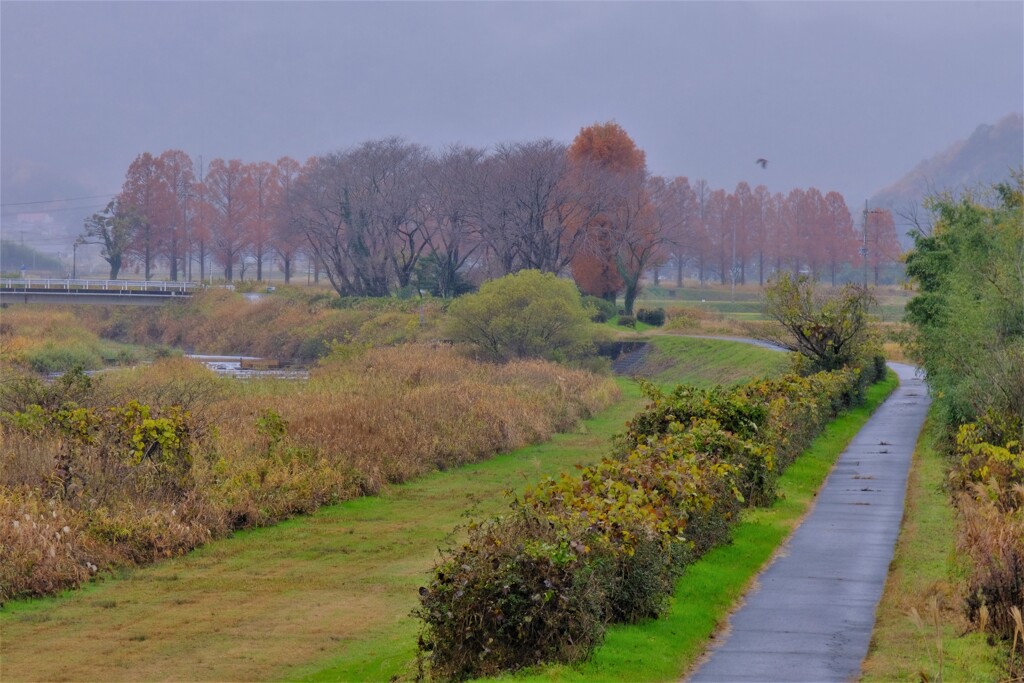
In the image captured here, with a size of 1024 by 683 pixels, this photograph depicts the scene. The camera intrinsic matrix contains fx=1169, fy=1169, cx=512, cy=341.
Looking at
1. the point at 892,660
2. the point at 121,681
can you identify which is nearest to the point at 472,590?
the point at 892,660

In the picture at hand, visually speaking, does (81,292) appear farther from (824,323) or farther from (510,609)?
(510,609)

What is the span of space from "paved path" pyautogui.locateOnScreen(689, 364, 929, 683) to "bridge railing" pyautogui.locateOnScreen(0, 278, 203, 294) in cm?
6776

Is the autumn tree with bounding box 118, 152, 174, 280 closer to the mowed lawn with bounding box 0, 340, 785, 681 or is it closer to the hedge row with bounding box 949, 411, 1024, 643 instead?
the mowed lawn with bounding box 0, 340, 785, 681

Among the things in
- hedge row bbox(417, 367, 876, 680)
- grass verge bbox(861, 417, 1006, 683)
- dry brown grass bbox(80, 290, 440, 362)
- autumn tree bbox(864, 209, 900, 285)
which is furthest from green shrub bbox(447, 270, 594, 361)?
autumn tree bbox(864, 209, 900, 285)

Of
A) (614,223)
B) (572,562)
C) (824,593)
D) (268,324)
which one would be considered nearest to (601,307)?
(614,223)

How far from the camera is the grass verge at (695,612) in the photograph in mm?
10945

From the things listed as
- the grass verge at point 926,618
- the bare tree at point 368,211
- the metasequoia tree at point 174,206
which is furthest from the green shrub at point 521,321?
the metasequoia tree at point 174,206

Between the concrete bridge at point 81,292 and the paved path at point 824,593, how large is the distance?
66.5 meters

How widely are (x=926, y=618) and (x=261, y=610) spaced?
9.08m

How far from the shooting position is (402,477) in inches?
1096

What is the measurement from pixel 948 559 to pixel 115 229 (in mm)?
107664

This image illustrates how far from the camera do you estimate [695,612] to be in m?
13.1

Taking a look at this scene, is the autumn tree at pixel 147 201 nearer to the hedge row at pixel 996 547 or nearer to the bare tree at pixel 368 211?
the bare tree at pixel 368 211

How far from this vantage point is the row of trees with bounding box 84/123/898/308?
82.3 m
